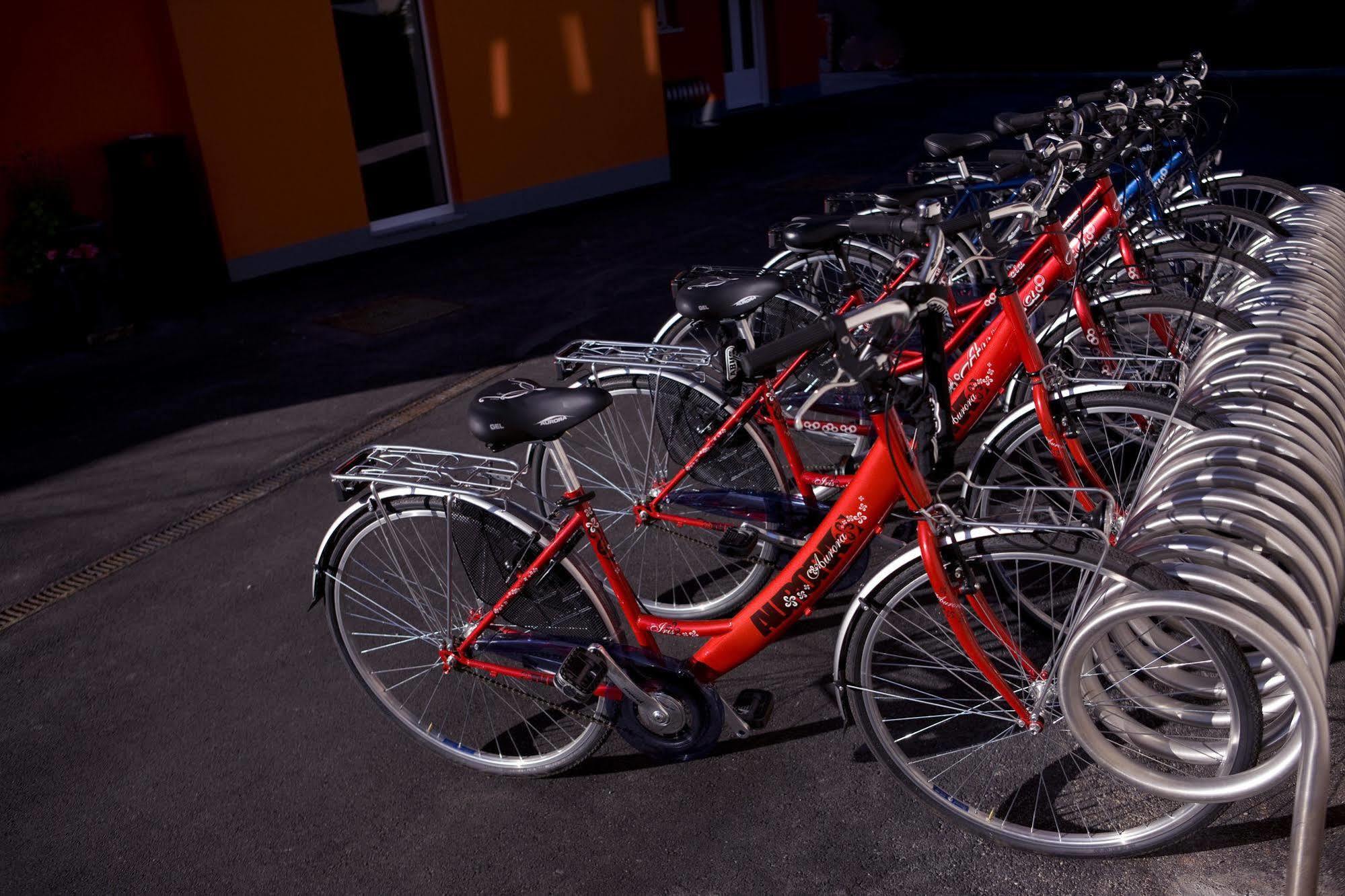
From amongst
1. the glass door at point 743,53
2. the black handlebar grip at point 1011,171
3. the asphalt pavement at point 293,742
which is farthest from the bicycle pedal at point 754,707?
the glass door at point 743,53

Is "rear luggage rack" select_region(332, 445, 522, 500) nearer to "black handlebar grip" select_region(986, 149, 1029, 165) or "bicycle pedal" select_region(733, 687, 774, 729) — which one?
"bicycle pedal" select_region(733, 687, 774, 729)

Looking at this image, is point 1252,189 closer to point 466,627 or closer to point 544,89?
point 466,627

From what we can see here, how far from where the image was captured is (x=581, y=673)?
A: 303cm

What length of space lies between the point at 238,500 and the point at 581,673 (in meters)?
2.95

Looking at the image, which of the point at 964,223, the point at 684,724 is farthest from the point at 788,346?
the point at 684,724

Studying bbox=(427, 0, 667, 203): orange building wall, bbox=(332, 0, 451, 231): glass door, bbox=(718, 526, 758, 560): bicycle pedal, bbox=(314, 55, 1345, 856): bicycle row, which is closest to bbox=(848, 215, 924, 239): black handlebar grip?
bbox=(314, 55, 1345, 856): bicycle row

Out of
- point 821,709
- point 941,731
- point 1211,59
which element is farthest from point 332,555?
point 1211,59

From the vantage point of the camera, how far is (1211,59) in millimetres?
18641

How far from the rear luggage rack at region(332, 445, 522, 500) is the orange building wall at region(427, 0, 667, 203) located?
7.73 m

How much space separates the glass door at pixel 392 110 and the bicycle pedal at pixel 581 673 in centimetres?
784

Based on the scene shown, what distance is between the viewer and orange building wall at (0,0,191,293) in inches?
312

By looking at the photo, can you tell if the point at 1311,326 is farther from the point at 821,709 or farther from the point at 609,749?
the point at 609,749

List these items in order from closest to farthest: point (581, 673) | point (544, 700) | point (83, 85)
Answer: point (581, 673)
point (544, 700)
point (83, 85)

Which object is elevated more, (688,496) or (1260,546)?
(1260,546)
